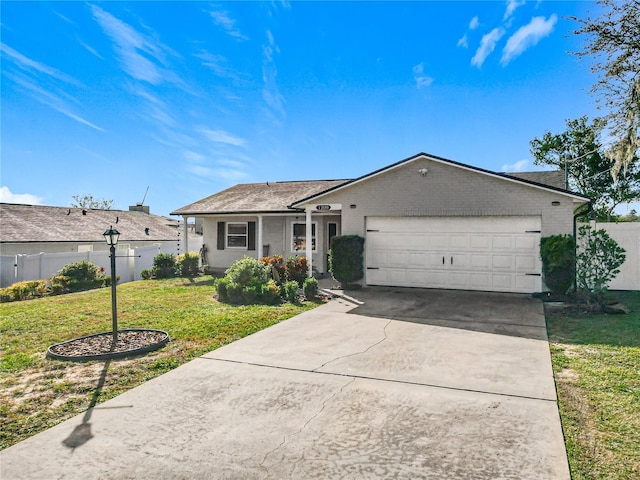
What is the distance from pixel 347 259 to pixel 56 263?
11178mm

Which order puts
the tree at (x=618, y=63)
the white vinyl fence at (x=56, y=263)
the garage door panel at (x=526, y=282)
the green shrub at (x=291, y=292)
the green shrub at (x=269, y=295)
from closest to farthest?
the tree at (x=618, y=63)
the green shrub at (x=269, y=295)
the green shrub at (x=291, y=292)
the garage door panel at (x=526, y=282)
the white vinyl fence at (x=56, y=263)

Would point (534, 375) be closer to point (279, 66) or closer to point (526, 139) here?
point (279, 66)

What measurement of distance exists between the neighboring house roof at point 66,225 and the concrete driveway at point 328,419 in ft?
60.8

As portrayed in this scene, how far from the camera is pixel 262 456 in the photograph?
331cm

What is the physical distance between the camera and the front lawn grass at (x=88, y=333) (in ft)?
14.5

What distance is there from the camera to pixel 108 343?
6.73 metres

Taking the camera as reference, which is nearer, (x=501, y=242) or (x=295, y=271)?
(x=501, y=242)

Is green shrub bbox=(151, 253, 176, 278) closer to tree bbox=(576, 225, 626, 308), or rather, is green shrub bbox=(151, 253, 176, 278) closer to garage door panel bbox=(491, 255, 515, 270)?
garage door panel bbox=(491, 255, 515, 270)

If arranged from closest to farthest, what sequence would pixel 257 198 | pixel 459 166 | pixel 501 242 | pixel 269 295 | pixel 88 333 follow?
pixel 88 333, pixel 269 295, pixel 501 242, pixel 459 166, pixel 257 198

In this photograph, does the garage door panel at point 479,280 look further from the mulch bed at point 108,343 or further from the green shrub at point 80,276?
the green shrub at point 80,276

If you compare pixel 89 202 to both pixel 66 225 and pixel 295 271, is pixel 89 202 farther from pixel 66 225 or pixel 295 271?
pixel 295 271

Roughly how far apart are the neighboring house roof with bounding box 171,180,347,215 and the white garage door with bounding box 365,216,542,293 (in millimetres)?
4724

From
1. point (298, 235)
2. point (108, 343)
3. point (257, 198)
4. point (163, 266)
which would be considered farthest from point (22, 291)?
point (298, 235)

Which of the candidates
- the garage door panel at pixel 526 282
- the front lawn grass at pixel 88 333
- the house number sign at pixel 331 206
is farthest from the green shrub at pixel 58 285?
the garage door panel at pixel 526 282
